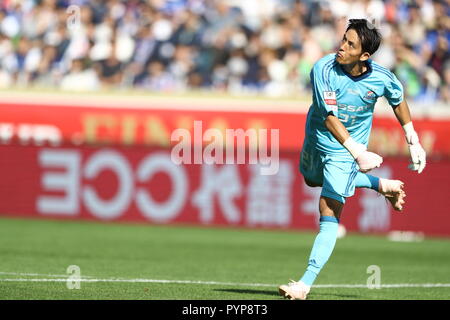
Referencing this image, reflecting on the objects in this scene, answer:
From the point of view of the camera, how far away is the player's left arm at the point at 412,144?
9297 mm

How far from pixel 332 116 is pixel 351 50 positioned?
2.00 feet

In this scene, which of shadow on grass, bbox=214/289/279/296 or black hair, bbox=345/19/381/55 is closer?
black hair, bbox=345/19/381/55

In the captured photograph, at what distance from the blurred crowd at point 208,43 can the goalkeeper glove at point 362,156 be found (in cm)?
1222

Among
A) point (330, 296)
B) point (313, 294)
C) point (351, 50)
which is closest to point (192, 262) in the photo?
point (313, 294)

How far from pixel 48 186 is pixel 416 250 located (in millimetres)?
7050

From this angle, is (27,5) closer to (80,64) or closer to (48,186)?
(80,64)

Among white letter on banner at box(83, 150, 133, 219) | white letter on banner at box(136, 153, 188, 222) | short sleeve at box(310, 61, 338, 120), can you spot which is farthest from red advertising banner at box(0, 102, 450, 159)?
short sleeve at box(310, 61, 338, 120)

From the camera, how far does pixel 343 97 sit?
30.0 feet

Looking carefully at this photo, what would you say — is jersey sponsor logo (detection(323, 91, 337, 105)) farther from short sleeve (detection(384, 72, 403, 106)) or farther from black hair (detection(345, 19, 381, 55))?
short sleeve (detection(384, 72, 403, 106))

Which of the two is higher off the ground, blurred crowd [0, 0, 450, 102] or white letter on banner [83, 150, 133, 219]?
blurred crowd [0, 0, 450, 102]

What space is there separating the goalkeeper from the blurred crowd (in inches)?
457

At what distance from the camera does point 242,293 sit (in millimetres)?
9328

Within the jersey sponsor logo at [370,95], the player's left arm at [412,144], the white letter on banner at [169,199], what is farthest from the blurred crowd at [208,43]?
the jersey sponsor logo at [370,95]

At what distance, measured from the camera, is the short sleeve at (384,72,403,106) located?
927 cm
